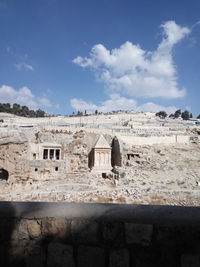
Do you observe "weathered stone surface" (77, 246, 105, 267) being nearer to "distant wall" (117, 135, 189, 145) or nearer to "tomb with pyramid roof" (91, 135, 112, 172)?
"tomb with pyramid roof" (91, 135, 112, 172)

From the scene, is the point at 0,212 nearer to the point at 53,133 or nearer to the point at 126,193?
the point at 126,193

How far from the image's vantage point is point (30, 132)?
73.6ft

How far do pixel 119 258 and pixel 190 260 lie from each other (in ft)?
1.77

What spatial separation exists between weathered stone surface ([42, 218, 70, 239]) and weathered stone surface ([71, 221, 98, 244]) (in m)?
0.07

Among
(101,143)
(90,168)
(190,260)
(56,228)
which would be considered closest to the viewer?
(190,260)

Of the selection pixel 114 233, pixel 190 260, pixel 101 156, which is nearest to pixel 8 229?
pixel 114 233

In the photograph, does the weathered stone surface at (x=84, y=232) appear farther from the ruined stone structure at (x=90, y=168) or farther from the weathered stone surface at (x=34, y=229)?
the ruined stone structure at (x=90, y=168)

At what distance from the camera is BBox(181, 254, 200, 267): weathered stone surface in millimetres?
1686

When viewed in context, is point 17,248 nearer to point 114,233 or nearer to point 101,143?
point 114,233

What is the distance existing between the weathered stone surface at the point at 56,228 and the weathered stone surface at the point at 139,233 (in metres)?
0.51

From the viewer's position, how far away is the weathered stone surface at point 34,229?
1960mm

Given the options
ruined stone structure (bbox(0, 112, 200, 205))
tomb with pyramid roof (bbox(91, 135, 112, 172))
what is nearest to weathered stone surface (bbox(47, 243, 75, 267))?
ruined stone structure (bbox(0, 112, 200, 205))

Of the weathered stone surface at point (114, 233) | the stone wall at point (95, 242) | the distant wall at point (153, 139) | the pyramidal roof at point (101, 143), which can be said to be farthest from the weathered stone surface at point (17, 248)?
the distant wall at point (153, 139)

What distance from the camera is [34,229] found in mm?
1969
